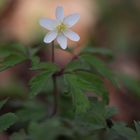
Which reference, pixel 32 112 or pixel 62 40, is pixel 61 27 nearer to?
pixel 62 40

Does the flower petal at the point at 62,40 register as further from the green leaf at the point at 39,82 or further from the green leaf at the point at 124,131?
the green leaf at the point at 124,131

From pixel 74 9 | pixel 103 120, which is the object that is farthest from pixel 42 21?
pixel 74 9

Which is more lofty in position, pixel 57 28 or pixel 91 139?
pixel 57 28

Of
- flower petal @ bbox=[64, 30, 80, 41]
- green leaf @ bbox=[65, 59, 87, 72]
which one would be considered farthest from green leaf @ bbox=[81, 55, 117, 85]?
flower petal @ bbox=[64, 30, 80, 41]

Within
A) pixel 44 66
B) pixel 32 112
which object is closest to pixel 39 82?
pixel 44 66

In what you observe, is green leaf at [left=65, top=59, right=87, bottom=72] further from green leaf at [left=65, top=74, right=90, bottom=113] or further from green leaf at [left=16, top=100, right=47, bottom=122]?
green leaf at [left=16, top=100, right=47, bottom=122]

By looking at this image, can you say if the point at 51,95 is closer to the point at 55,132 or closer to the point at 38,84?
the point at 55,132

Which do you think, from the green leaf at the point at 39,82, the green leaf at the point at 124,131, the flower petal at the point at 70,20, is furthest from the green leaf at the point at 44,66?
the green leaf at the point at 124,131
